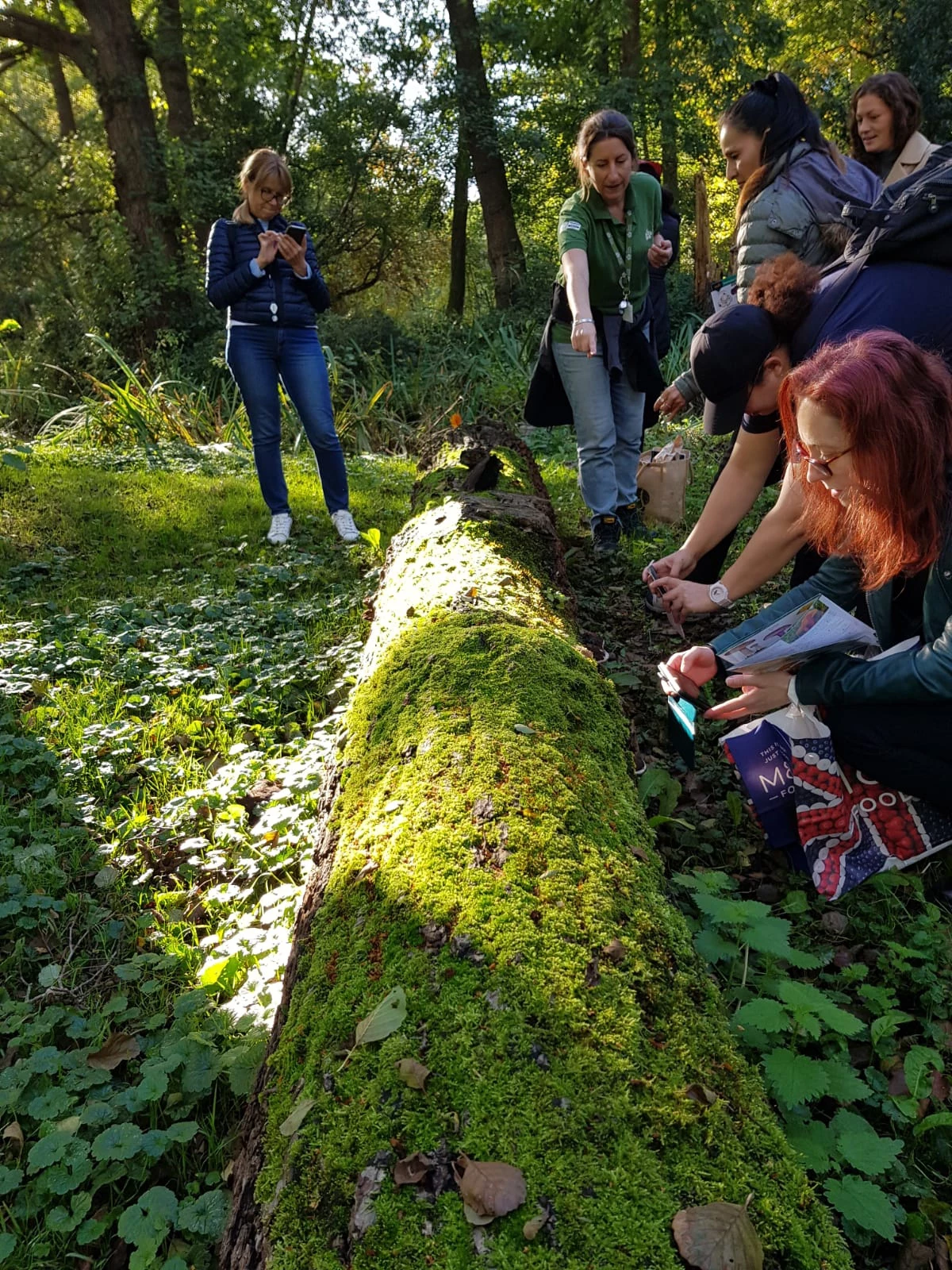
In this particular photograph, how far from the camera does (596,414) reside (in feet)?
13.7

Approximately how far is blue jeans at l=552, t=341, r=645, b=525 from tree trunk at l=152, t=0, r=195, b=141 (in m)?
10.2

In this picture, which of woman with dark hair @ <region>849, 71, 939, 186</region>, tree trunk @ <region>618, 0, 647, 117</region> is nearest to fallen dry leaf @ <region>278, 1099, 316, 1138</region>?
woman with dark hair @ <region>849, 71, 939, 186</region>

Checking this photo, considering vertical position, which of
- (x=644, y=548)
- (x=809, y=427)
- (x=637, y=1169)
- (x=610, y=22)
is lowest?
(x=644, y=548)

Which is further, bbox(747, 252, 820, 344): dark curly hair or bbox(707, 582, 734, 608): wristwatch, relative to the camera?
bbox(707, 582, 734, 608): wristwatch

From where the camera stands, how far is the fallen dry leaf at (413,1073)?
3.75ft

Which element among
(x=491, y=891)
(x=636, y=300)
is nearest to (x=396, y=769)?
(x=491, y=891)

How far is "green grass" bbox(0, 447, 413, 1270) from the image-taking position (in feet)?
4.99

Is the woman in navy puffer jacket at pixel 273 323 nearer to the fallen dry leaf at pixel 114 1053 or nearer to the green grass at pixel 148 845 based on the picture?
the green grass at pixel 148 845

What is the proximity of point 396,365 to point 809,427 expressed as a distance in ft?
30.4

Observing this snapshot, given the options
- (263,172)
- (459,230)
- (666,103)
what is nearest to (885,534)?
(263,172)

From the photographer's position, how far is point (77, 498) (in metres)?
5.46

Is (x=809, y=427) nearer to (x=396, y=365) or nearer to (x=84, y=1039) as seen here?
(x=84, y=1039)

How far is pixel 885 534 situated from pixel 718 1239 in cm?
154

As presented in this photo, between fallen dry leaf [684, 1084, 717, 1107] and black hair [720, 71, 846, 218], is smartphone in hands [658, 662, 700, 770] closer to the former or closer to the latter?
fallen dry leaf [684, 1084, 717, 1107]
